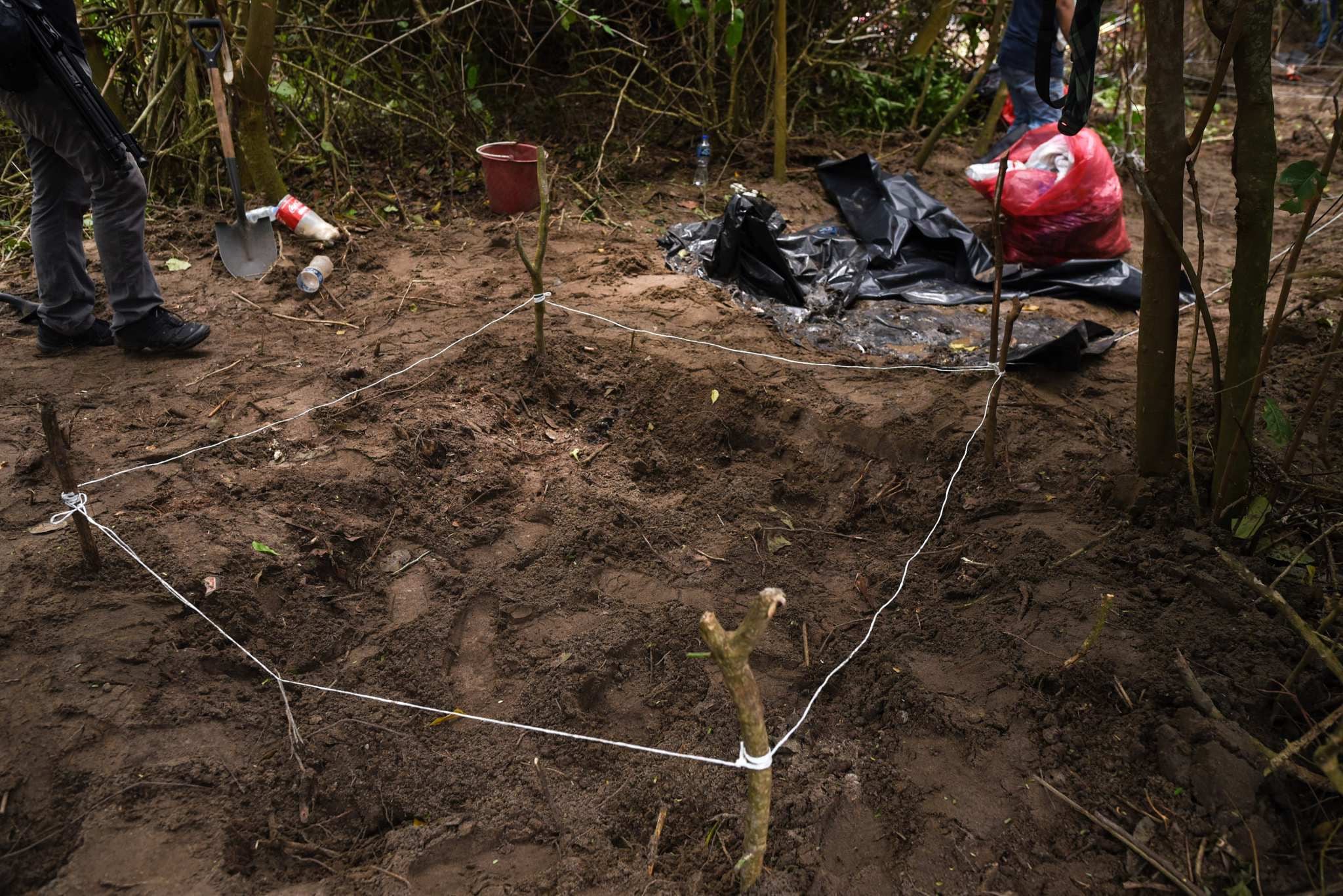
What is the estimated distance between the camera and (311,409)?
301cm

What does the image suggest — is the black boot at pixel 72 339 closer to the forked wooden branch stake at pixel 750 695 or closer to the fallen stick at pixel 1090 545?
the forked wooden branch stake at pixel 750 695

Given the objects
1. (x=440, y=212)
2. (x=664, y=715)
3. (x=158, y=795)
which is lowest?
(x=664, y=715)

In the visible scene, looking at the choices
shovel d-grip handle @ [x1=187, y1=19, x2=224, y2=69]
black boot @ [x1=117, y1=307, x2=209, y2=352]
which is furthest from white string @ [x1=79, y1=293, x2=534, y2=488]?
shovel d-grip handle @ [x1=187, y1=19, x2=224, y2=69]

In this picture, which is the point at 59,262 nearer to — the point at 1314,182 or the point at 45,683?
the point at 45,683

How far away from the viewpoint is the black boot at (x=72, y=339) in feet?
11.3

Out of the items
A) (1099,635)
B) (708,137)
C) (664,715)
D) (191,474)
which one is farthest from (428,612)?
(708,137)

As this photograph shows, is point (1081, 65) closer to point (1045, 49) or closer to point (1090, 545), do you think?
point (1045, 49)

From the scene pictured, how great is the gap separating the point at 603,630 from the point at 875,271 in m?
2.62

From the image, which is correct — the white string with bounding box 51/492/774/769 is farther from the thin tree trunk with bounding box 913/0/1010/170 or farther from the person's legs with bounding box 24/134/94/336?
the thin tree trunk with bounding box 913/0/1010/170

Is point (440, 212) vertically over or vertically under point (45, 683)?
over

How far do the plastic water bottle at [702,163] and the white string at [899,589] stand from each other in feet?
8.82

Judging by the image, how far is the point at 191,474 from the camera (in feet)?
8.68

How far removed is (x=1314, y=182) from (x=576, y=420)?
226 centimetres

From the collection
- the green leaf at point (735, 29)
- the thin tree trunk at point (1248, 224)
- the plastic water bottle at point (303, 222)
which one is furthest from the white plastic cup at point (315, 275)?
the thin tree trunk at point (1248, 224)
